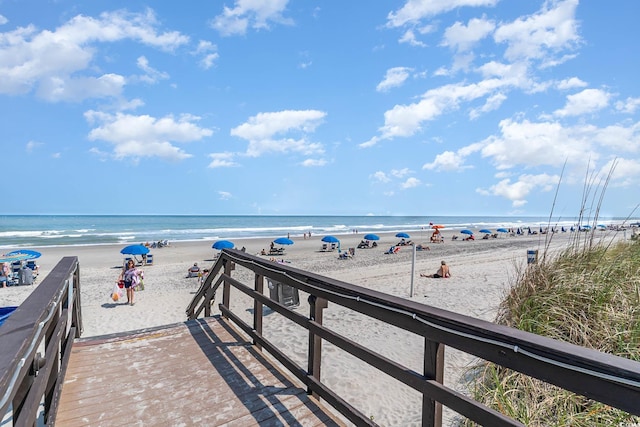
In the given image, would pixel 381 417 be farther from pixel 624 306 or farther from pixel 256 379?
pixel 624 306

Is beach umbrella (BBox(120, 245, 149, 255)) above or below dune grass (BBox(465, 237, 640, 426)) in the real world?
below

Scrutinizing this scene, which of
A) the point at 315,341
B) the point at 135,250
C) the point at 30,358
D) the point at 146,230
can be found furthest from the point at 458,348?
the point at 146,230

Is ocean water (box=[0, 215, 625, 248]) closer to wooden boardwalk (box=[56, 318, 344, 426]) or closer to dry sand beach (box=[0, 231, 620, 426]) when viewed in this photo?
dry sand beach (box=[0, 231, 620, 426])

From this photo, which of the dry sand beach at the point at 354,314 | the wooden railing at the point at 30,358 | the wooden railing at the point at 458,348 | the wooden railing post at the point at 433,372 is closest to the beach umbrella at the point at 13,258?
the dry sand beach at the point at 354,314

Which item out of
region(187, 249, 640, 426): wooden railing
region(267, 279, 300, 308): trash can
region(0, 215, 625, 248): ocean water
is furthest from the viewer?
region(0, 215, 625, 248): ocean water

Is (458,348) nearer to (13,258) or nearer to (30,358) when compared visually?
(30,358)

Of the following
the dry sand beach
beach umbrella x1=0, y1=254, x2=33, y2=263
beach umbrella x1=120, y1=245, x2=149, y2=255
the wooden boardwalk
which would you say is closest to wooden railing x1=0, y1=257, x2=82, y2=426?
the wooden boardwalk

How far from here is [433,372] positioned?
190 cm

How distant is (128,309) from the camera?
35.2 feet

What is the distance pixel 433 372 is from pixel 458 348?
26cm

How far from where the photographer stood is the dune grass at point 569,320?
115 inches

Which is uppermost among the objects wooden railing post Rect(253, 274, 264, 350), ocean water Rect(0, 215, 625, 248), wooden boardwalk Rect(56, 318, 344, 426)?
wooden railing post Rect(253, 274, 264, 350)

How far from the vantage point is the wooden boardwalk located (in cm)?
270

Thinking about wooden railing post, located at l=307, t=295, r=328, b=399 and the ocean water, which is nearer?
wooden railing post, located at l=307, t=295, r=328, b=399
